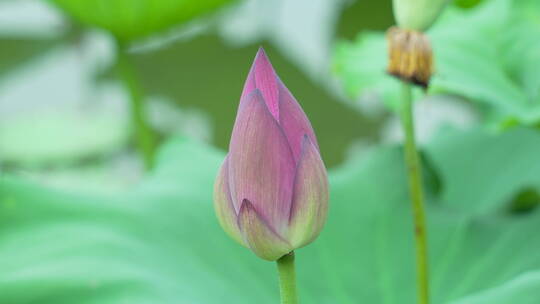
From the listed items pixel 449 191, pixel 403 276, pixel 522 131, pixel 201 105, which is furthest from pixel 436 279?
pixel 201 105

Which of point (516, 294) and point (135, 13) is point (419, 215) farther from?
point (135, 13)

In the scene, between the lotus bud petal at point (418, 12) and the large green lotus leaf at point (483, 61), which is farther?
the large green lotus leaf at point (483, 61)

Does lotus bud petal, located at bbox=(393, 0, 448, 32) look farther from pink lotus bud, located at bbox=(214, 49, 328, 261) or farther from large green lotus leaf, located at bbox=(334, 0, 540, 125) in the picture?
large green lotus leaf, located at bbox=(334, 0, 540, 125)

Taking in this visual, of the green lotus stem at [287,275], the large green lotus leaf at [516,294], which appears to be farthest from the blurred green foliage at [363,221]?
the green lotus stem at [287,275]

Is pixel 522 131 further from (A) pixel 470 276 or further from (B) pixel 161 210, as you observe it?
(B) pixel 161 210

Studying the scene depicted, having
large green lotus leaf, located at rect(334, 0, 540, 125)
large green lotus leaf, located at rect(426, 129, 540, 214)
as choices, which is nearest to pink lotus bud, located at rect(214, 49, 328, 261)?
large green lotus leaf, located at rect(334, 0, 540, 125)

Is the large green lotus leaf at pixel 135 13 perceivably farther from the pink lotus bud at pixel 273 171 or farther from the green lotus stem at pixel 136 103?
the pink lotus bud at pixel 273 171

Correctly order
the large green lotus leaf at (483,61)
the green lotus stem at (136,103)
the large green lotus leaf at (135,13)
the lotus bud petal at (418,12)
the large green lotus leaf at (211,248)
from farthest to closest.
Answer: the green lotus stem at (136,103) → the large green lotus leaf at (135,13) → the large green lotus leaf at (483,61) → the large green lotus leaf at (211,248) → the lotus bud petal at (418,12)
